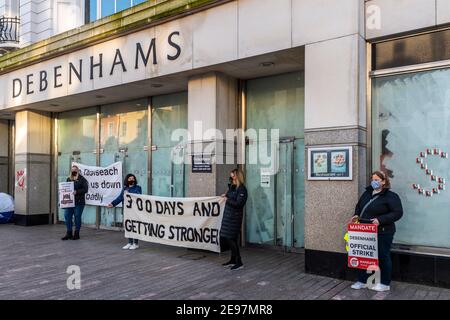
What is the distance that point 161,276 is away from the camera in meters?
6.80

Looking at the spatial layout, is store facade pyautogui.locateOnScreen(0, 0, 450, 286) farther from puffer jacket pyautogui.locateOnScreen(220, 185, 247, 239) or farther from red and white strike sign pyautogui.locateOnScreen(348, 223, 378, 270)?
puffer jacket pyautogui.locateOnScreen(220, 185, 247, 239)

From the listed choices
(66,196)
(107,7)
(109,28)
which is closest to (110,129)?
(66,196)

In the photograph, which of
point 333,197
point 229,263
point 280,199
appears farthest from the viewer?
point 280,199

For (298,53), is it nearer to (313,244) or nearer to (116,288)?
(313,244)

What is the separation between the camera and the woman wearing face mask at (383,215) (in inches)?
228

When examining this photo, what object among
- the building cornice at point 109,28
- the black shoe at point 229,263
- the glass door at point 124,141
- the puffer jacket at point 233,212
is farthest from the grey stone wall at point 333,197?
the glass door at point 124,141

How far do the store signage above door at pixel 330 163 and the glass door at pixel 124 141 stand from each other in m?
5.73

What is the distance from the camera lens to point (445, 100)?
6.21 meters

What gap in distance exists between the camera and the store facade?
6422 millimetres

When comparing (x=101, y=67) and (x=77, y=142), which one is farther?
(x=77, y=142)

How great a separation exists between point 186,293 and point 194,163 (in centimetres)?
352

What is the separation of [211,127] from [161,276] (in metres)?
3.21

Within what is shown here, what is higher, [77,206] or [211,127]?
[211,127]

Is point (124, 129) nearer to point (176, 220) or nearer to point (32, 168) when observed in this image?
point (32, 168)
